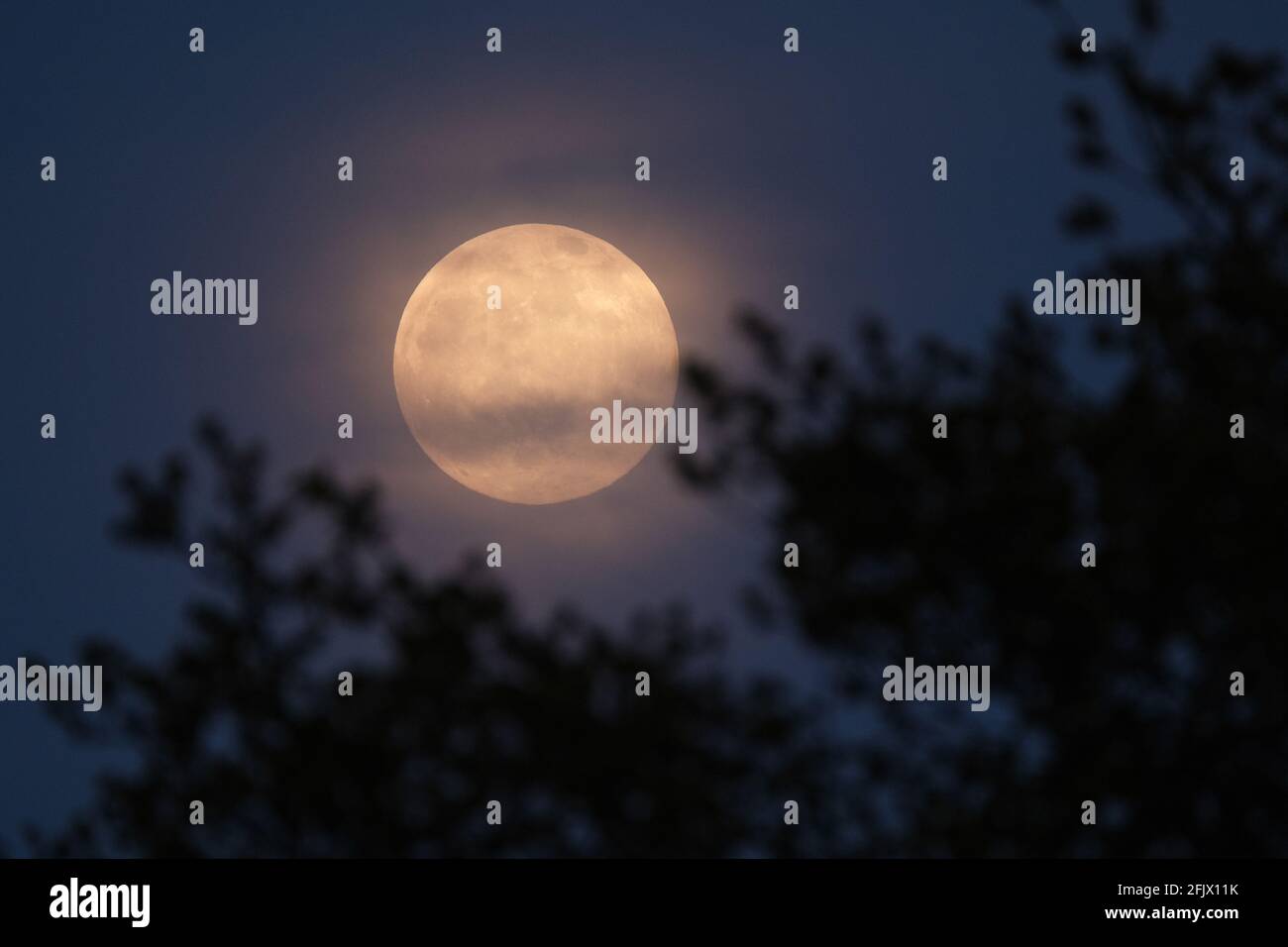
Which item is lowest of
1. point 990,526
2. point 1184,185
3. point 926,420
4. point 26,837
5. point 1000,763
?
point 26,837

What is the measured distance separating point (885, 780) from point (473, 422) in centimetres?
258

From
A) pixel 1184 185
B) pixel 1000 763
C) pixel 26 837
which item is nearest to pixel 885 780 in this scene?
pixel 1000 763

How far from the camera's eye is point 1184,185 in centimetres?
691

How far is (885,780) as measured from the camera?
702 centimetres

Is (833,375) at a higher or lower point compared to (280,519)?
higher

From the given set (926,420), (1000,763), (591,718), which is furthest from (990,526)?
(591,718)
